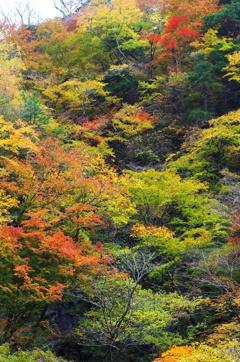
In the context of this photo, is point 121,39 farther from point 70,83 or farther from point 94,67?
point 70,83

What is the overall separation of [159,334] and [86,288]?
9.50 ft

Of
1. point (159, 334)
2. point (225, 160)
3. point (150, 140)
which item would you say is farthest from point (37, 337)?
point (150, 140)

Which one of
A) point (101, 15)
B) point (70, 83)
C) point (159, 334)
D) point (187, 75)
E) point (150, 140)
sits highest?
point (101, 15)

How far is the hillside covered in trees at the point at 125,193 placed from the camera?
944cm

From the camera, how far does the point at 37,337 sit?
1028 centimetres

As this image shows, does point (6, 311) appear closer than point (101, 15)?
Yes

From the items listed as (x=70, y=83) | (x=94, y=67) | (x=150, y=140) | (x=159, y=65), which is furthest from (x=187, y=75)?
(x=94, y=67)

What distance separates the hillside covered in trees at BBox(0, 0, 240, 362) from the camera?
9438 millimetres

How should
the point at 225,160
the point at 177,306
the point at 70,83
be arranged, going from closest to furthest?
the point at 177,306 < the point at 225,160 < the point at 70,83

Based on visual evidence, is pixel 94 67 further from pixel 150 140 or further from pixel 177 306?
pixel 177 306

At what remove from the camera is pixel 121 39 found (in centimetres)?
2781

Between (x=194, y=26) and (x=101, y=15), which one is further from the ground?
(x=101, y=15)

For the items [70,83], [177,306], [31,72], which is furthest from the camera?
[31,72]

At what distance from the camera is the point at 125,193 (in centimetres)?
1351
